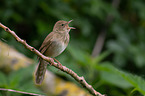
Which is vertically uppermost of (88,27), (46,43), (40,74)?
(88,27)

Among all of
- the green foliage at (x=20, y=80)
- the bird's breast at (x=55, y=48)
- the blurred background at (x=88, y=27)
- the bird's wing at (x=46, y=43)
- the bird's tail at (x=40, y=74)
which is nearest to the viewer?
the bird's tail at (x=40, y=74)

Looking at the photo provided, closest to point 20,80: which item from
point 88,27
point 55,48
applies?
point 55,48

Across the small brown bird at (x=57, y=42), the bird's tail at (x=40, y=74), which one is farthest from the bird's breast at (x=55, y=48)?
the bird's tail at (x=40, y=74)

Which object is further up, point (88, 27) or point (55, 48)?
point (88, 27)

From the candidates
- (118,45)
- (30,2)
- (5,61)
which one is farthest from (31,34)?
(118,45)

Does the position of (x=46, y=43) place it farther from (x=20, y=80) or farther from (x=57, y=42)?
(x=20, y=80)

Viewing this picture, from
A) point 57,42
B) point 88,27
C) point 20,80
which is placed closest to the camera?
point 57,42

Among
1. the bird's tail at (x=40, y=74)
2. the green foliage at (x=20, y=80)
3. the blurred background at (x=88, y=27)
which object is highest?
the blurred background at (x=88, y=27)

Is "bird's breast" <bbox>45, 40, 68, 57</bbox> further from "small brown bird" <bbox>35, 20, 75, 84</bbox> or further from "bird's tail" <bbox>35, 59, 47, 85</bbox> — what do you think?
"bird's tail" <bbox>35, 59, 47, 85</bbox>

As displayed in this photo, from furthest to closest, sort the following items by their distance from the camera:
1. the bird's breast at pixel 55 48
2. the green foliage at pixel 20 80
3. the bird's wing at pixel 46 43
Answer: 1. the green foliage at pixel 20 80
2. the bird's breast at pixel 55 48
3. the bird's wing at pixel 46 43

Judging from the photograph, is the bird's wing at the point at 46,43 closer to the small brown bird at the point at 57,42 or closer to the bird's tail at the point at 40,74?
the small brown bird at the point at 57,42

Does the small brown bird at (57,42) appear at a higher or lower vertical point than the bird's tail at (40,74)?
higher

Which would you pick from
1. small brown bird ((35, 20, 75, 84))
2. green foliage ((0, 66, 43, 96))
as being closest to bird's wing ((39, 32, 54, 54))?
small brown bird ((35, 20, 75, 84))
